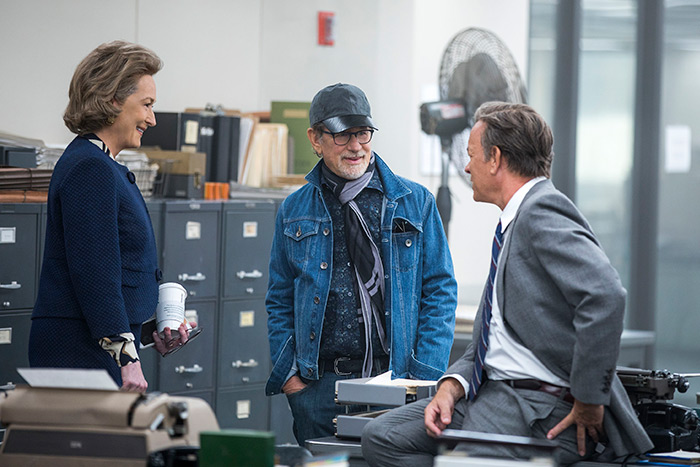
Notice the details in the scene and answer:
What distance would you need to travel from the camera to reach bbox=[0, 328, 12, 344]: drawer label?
366cm

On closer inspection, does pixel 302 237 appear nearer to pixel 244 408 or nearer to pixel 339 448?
pixel 339 448

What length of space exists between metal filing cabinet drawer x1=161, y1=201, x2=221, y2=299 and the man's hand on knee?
223 cm

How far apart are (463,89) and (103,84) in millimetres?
2758

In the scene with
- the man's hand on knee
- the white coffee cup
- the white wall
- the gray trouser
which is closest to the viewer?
the gray trouser

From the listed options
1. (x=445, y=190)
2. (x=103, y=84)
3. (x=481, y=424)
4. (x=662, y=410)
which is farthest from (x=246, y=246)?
(x=662, y=410)

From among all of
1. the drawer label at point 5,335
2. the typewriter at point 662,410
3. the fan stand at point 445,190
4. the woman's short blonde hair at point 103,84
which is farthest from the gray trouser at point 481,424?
the fan stand at point 445,190

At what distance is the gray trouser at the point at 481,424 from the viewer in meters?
2.07

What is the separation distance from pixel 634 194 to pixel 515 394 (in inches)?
198

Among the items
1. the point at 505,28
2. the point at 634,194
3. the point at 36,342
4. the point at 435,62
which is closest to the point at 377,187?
the point at 36,342

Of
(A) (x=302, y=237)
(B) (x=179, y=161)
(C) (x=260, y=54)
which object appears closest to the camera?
(A) (x=302, y=237)

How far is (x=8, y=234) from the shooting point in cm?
366

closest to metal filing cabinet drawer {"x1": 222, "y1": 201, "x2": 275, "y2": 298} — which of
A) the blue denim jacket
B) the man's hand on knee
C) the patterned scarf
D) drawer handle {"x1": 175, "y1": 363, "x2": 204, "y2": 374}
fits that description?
drawer handle {"x1": 175, "y1": 363, "x2": 204, "y2": 374}

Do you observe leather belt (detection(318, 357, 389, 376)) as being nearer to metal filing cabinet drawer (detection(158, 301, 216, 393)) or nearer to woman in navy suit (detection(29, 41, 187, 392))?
woman in navy suit (detection(29, 41, 187, 392))

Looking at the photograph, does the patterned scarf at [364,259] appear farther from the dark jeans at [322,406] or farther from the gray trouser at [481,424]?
the gray trouser at [481,424]
